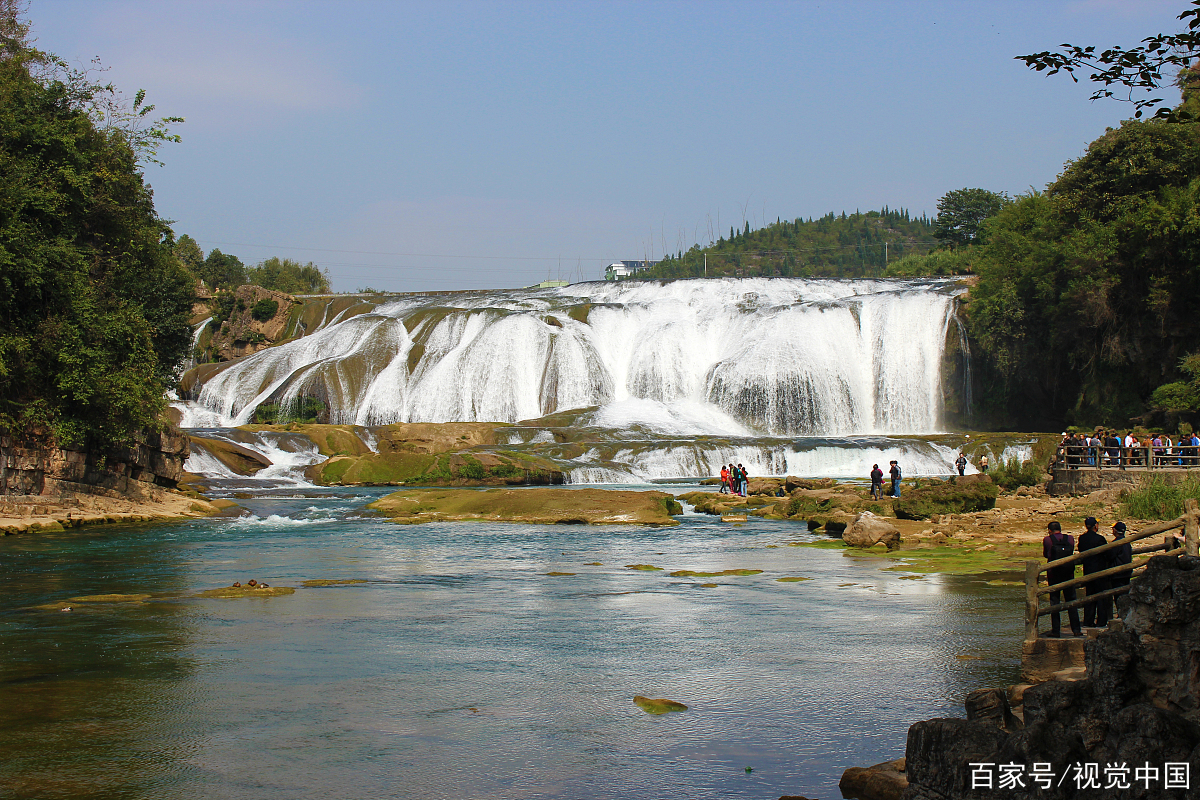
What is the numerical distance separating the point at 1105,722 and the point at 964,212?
105 m

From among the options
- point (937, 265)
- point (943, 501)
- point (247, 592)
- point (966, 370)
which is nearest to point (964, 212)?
point (937, 265)

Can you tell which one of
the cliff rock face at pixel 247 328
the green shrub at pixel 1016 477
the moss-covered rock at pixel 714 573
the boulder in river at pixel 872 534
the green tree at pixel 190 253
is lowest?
the moss-covered rock at pixel 714 573

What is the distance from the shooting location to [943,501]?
81.7 ft

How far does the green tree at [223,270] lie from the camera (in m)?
102

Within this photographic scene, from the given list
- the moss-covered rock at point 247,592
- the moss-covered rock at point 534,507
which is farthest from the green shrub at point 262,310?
the moss-covered rock at point 247,592

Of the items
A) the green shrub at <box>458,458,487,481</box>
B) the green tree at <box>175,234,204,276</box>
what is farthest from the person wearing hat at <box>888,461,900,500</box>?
the green tree at <box>175,234,204,276</box>

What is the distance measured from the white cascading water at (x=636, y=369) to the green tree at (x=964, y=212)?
50710 mm

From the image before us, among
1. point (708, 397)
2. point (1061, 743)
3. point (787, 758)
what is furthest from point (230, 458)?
point (1061, 743)

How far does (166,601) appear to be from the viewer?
15.1 meters

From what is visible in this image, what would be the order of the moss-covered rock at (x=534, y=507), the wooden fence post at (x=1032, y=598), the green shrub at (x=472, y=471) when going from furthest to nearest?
the green shrub at (x=472, y=471) < the moss-covered rock at (x=534, y=507) < the wooden fence post at (x=1032, y=598)

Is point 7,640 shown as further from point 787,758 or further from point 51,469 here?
point 51,469

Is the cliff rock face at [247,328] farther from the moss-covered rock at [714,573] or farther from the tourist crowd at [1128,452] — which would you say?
the moss-covered rock at [714,573]

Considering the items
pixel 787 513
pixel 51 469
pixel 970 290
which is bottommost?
pixel 787 513

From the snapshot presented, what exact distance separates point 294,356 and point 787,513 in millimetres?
38389
